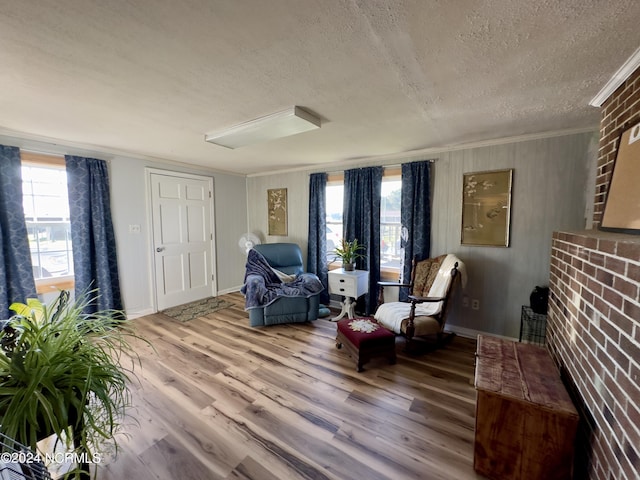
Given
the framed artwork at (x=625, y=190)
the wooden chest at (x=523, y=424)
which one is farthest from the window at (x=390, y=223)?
the wooden chest at (x=523, y=424)

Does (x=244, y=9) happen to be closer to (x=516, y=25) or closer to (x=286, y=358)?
(x=516, y=25)

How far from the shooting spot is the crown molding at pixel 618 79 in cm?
133

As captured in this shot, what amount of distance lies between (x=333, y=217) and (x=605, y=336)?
3256mm

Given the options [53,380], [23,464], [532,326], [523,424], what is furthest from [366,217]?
[23,464]

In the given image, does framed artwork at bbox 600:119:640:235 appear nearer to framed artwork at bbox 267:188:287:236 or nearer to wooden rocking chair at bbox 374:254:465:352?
wooden rocking chair at bbox 374:254:465:352

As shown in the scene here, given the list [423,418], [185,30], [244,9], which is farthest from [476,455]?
[185,30]

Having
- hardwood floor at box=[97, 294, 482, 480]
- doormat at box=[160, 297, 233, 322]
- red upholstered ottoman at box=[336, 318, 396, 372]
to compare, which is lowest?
hardwood floor at box=[97, 294, 482, 480]

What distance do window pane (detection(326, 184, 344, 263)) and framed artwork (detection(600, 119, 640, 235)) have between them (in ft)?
9.06

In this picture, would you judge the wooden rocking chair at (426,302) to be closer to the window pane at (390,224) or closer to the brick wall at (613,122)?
the window pane at (390,224)

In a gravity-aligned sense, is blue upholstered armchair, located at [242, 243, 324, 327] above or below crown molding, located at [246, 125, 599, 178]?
below

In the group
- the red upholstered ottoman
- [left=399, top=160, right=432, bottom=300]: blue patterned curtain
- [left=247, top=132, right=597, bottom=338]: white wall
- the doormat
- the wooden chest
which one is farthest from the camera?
the doormat

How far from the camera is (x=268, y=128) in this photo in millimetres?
2244

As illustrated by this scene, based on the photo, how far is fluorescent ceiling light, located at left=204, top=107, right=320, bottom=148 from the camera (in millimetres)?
2012

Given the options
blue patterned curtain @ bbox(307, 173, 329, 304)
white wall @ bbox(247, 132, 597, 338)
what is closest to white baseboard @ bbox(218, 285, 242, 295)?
blue patterned curtain @ bbox(307, 173, 329, 304)
